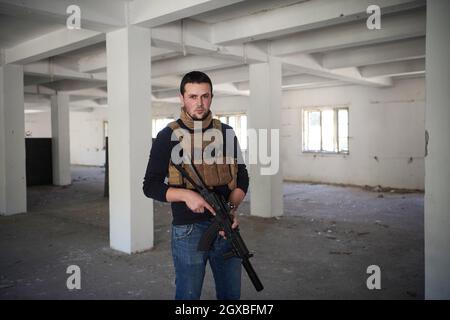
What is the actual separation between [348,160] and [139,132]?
7028mm

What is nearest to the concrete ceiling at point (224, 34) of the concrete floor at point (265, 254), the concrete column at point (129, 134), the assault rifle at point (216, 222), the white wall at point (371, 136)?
the concrete column at point (129, 134)

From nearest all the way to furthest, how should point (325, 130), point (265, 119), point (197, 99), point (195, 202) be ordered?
point (195, 202), point (197, 99), point (265, 119), point (325, 130)

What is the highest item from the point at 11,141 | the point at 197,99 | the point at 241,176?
the point at 197,99

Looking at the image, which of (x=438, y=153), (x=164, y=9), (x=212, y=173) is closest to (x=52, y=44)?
(x=164, y=9)

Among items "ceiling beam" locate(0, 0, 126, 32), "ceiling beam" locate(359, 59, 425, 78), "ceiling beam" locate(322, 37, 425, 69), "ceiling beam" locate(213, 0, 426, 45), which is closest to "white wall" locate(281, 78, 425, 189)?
"ceiling beam" locate(359, 59, 425, 78)

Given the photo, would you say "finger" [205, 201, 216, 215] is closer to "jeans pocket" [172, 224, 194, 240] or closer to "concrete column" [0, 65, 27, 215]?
"jeans pocket" [172, 224, 194, 240]

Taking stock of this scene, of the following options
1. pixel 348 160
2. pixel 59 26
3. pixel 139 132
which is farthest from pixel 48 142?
pixel 348 160

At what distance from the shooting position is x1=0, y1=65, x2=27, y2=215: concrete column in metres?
6.35

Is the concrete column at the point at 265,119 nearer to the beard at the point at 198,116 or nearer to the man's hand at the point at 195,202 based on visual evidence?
the beard at the point at 198,116

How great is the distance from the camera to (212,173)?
1.96m

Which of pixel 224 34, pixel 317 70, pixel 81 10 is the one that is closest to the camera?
pixel 81 10

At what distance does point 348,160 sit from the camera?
9.99 m

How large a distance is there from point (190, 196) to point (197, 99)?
18.6 inches

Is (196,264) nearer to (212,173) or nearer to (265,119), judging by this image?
(212,173)
